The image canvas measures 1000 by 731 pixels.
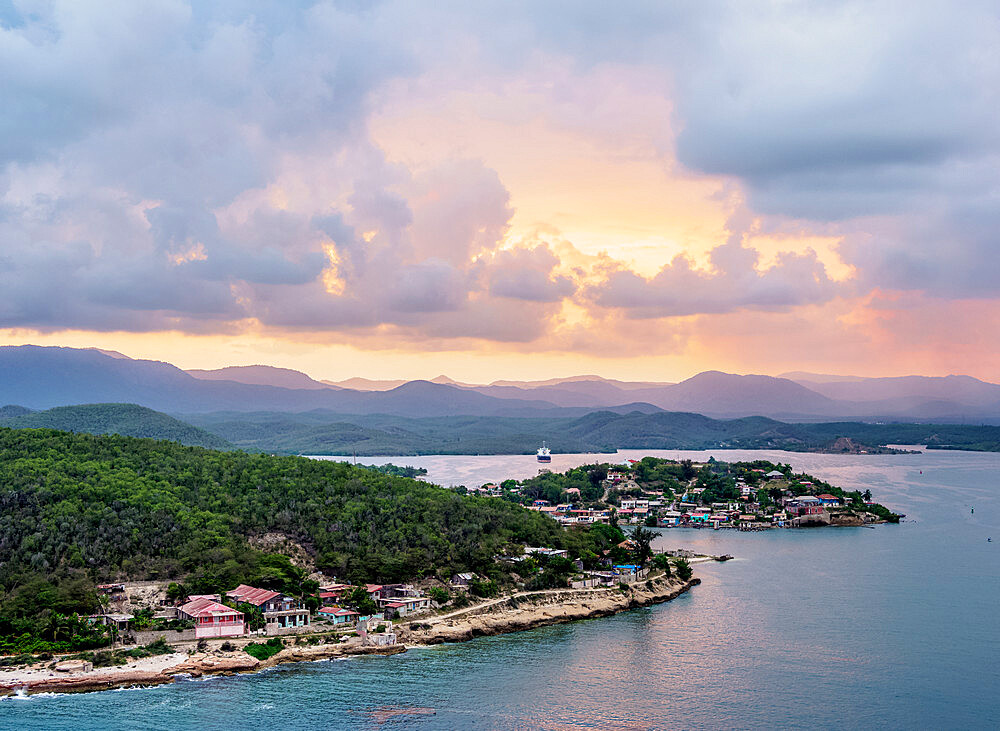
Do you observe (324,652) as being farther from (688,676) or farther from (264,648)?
(688,676)

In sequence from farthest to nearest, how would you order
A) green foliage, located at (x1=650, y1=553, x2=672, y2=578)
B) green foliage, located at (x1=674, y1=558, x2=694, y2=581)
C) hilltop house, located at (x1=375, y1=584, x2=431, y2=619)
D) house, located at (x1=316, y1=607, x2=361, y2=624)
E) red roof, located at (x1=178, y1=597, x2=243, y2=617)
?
green foliage, located at (x1=674, y1=558, x2=694, y2=581) < green foliage, located at (x1=650, y1=553, x2=672, y2=578) < hilltop house, located at (x1=375, y1=584, x2=431, y2=619) < house, located at (x1=316, y1=607, x2=361, y2=624) < red roof, located at (x1=178, y1=597, x2=243, y2=617)

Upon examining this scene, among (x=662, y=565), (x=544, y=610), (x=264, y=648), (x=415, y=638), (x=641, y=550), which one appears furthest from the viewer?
(x=641, y=550)

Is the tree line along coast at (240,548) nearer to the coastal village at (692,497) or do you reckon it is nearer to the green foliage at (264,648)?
the green foliage at (264,648)

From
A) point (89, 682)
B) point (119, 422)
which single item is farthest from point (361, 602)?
point (119, 422)

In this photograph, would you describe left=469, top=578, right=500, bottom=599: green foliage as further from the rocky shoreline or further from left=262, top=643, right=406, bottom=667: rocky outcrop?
left=262, top=643, right=406, bottom=667: rocky outcrop

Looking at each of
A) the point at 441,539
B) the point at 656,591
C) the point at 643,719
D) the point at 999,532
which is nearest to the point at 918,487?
the point at 999,532

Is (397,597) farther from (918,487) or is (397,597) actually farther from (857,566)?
(918,487)

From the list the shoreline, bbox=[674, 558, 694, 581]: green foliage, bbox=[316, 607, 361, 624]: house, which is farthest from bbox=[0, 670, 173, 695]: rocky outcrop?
bbox=[674, 558, 694, 581]: green foliage

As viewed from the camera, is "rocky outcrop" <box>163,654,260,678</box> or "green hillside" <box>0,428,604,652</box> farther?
"green hillside" <box>0,428,604,652</box>
